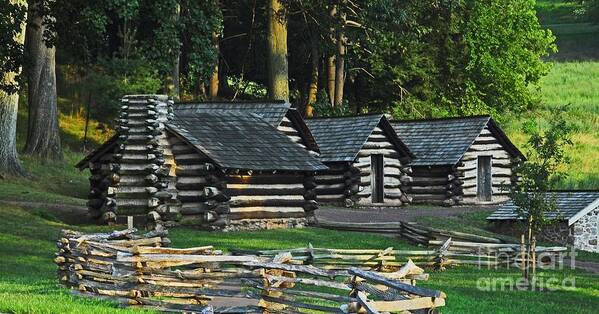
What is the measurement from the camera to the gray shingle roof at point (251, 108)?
144ft

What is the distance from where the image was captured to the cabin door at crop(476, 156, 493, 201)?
5522 cm

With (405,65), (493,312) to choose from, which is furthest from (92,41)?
(405,65)

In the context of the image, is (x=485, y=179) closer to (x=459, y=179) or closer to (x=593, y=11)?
(x=459, y=179)

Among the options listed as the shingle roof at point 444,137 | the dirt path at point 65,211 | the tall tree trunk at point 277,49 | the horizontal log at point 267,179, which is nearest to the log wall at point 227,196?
the horizontal log at point 267,179

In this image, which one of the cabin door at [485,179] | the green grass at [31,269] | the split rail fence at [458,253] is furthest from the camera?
the cabin door at [485,179]

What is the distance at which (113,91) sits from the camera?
53.8 metres

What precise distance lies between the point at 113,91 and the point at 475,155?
16.2 meters

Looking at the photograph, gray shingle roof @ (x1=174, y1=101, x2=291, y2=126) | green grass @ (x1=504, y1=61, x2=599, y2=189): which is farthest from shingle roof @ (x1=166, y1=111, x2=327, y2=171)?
green grass @ (x1=504, y1=61, x2=599, y2=189)

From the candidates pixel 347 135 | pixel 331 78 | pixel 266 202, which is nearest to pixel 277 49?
pixel 347 135

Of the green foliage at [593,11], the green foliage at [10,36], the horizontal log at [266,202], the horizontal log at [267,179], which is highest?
the green foliage at [593,11]

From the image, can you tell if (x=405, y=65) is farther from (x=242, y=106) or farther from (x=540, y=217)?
(x=540, y=217)

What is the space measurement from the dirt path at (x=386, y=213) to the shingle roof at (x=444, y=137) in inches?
103

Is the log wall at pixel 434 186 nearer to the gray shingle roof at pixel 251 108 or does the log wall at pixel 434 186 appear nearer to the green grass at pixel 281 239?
the gray shingle roof at pixel 251 108

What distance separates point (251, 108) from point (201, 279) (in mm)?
23559
